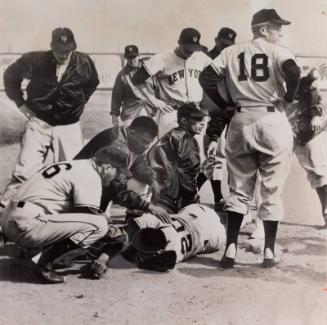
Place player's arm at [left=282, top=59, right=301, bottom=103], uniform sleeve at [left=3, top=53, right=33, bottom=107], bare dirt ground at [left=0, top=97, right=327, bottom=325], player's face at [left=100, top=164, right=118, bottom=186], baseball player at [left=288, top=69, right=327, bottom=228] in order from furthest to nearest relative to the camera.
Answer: baseball player at [left=288, top=69, right=327, bottom=228] → uniform sleeve at [left=3, top=53, right=33, bottom=107] → player's arm at [left=282, top=59, right=301, bottom=103] → player's face at [left=100, top=164, right=118, bottom=186] → bare dirt ground at [left=0, top=97, right=327, bottom=325]

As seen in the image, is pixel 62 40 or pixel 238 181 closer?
pixel 238 181

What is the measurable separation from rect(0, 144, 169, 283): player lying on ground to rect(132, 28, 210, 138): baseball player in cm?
101

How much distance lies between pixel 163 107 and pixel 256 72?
92 cm

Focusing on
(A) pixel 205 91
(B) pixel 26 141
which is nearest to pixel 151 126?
(A) pixel 205 91

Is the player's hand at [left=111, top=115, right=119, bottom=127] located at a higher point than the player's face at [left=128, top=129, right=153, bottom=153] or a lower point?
higher

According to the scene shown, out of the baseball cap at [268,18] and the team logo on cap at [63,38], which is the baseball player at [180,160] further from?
the team logo on cap at [63,38]

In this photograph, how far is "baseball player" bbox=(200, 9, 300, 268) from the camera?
423cm

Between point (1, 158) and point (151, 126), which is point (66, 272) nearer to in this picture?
point (1, 158)

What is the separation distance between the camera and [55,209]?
3955 mm

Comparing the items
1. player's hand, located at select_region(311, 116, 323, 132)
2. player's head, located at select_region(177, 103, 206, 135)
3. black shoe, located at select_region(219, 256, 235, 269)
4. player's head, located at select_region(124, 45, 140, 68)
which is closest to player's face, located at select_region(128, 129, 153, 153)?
player's head, located at select_region(177, 103, 206, 135)

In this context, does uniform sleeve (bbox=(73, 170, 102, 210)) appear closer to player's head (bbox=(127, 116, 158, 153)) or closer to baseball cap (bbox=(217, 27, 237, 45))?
player's head (bbox=(127, 116, 158, 153))

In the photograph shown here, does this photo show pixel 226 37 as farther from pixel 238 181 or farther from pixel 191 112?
pixel 238 181

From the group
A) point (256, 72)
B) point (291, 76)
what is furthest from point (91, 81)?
point (291, 76)

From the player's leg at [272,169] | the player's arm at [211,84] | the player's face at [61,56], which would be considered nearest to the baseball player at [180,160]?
the player's arm at [211,84]
